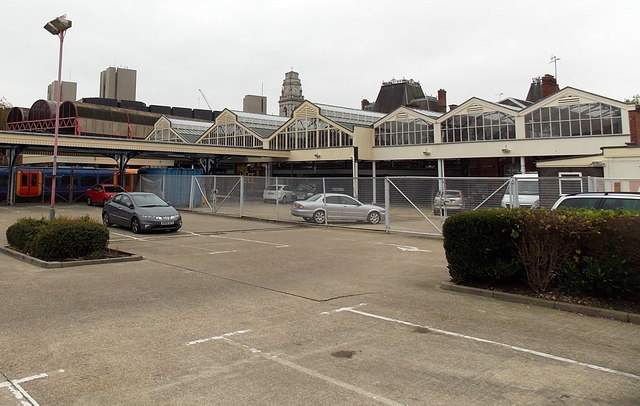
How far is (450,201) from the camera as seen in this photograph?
16.2 m

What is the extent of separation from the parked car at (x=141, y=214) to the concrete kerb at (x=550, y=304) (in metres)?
11.8

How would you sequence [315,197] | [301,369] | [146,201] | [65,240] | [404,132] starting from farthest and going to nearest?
[404,132], [315,197], [146,201], [65,240], [301,369]

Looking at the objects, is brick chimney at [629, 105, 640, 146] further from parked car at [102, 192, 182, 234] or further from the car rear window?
parked car at [102, 192, 182, 234]

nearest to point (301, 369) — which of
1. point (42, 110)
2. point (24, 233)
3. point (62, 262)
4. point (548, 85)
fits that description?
point (62, 262)

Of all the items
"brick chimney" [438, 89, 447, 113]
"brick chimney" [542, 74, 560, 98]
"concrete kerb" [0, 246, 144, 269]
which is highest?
"brick chimney" [438, 89, 447, 113]

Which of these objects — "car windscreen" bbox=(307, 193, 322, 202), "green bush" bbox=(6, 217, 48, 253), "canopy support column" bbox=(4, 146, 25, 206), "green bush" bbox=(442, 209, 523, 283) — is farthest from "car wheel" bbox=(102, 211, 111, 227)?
"canopy support column" bbox=(4, 146, 25, 206)

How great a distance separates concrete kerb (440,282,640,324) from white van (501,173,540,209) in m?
7.21

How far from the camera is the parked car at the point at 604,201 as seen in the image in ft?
30.5

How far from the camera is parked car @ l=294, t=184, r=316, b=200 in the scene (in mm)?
21328

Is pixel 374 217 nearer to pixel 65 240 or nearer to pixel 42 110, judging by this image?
pixel 65 240

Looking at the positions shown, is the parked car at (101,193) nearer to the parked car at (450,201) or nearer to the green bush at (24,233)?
the green bush at (24,233)

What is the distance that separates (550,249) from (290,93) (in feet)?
478

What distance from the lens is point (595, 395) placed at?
390 centimetres

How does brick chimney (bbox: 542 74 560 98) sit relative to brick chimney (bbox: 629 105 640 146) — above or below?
above
